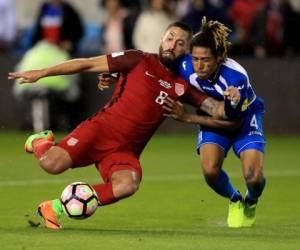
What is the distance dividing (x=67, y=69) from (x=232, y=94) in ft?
4.81

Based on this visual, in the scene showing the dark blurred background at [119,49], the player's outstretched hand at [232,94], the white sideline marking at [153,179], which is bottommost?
the dark blurred background at [119,49]

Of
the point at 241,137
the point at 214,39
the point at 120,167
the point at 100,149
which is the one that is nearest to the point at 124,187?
the point at 120,167

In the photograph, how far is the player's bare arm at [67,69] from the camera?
37.6 feet

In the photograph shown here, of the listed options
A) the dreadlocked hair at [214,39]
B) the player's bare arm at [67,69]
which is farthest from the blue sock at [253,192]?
the player's bare arm at [67,69]

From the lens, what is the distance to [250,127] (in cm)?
1222

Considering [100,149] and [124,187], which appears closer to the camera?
[124,187]

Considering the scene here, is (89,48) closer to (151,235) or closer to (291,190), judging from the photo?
(291,190)

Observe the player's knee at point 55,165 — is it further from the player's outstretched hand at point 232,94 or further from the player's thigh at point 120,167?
the player's outstretched hand at point 232,94

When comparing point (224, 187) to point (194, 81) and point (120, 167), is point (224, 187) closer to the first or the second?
point (194, 81)

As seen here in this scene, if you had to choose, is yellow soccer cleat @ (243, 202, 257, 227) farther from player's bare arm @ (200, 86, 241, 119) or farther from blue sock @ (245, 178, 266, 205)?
player's bare arm @ (200, 86, 241, 119)

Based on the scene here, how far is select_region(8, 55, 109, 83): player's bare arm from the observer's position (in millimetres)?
11445

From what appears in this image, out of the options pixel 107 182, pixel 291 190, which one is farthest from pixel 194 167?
pixel 107 182

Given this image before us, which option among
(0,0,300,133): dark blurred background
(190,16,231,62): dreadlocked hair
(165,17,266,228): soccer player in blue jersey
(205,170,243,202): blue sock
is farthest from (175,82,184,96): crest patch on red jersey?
(0,0,300,133): dark blurred background

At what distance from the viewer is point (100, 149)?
11.8 meters
